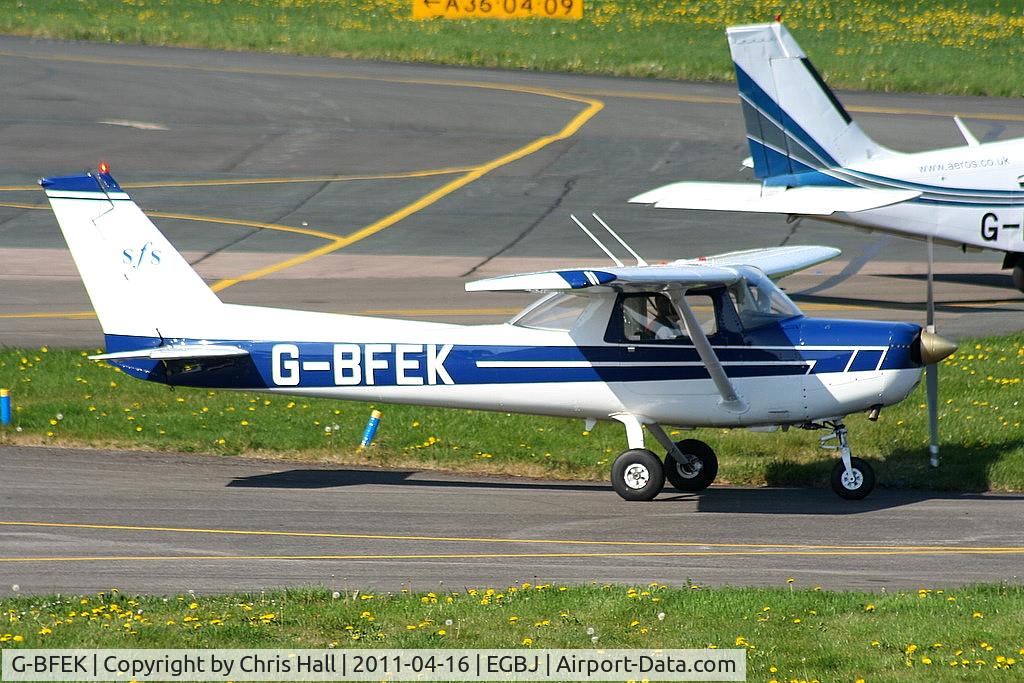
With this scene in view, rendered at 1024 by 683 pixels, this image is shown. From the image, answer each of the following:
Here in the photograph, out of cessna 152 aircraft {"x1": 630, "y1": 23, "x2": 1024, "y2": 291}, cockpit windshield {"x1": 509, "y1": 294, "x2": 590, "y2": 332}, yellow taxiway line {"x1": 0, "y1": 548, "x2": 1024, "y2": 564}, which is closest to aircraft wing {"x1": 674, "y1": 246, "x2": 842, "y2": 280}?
cockpit windshield {"x1": 509, "y1": 294, "x2": 590, "y2": 332}

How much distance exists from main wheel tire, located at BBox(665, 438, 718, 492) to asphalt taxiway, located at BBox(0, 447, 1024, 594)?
20 cm

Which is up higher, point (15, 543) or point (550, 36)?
point (550, 36)

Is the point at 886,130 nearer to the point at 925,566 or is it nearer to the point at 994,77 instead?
the point at 994,77

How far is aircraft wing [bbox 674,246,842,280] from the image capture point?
16.1 metres

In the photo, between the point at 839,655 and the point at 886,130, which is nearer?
the point at 839,655

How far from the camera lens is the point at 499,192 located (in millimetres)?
33188

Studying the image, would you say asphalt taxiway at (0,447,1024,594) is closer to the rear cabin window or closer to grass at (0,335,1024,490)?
grass at (0,335,1024,490)

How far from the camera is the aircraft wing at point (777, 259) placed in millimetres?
16109

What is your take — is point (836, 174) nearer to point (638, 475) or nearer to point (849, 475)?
point (849, 475)

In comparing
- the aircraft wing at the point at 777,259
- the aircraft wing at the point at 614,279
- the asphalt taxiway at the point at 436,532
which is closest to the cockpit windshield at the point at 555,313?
the aircraft wing at the point at 614,279

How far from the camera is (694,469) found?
15.6 metres

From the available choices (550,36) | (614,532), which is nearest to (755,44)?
(614,532)

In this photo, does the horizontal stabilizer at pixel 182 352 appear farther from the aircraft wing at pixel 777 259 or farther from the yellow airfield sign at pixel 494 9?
the yellow airfield sign at pixel 494 9

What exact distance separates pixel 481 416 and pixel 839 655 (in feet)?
28.7
